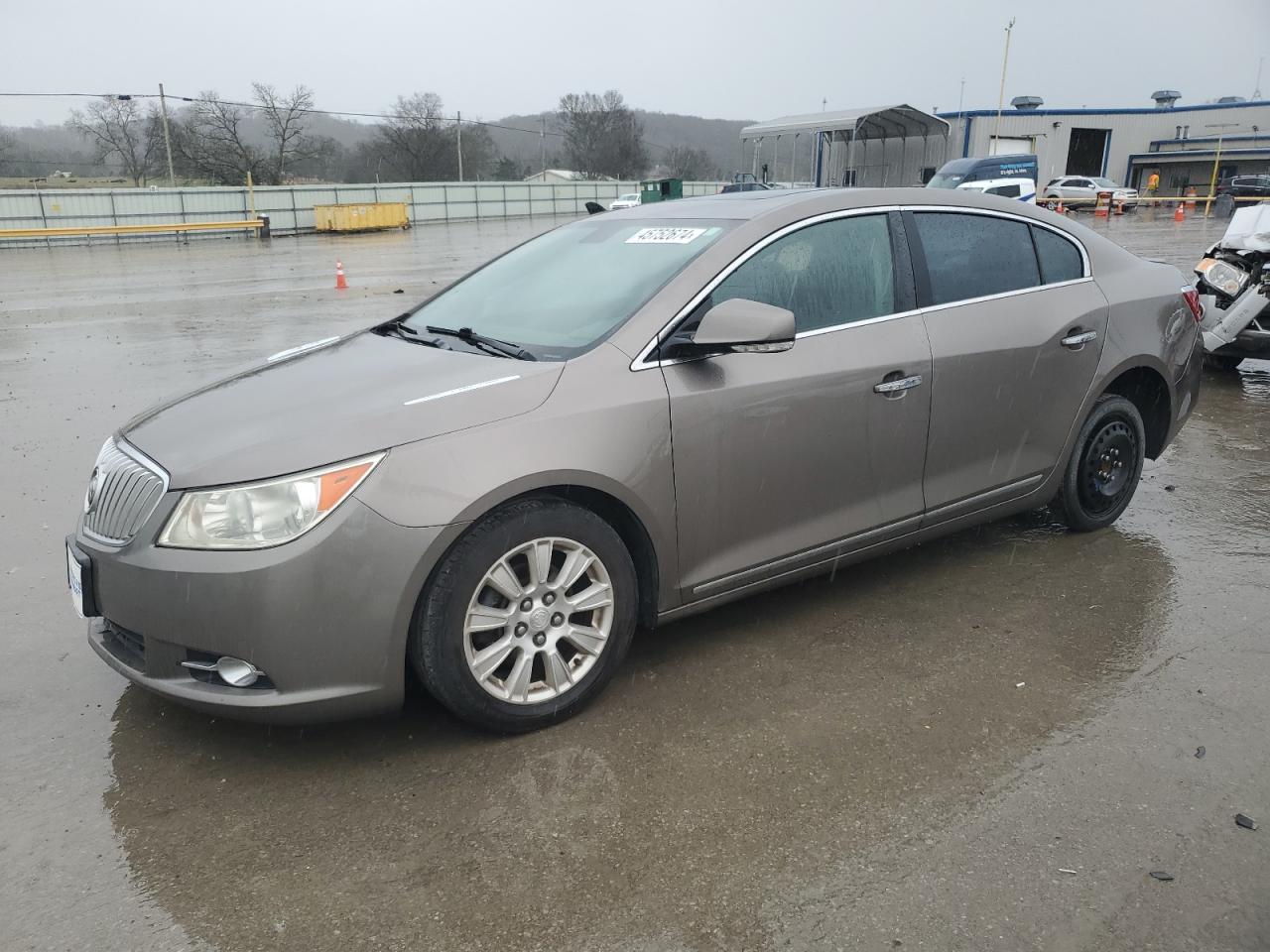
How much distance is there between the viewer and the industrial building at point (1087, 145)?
117 ft

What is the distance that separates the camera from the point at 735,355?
3.38 m

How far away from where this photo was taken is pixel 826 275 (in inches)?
145

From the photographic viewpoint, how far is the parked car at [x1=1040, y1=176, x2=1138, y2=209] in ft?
143

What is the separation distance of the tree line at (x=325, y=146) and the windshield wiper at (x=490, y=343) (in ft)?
177

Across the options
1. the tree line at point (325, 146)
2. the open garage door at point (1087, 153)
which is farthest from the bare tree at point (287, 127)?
the open garage door at point (1087, 153)

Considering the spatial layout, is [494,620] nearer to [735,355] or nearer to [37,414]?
[735,355]

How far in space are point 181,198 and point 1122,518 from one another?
3765 cm

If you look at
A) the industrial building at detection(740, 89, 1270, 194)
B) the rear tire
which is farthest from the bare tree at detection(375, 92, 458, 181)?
the rear tire

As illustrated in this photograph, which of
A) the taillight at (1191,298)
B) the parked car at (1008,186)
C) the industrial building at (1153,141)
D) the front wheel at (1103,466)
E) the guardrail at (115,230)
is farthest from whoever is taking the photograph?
the industrial building at (1153,141)

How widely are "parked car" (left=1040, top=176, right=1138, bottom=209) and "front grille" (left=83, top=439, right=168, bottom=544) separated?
46.5 meters

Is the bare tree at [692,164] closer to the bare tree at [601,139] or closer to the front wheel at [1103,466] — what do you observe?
the bare tree at [601,139]

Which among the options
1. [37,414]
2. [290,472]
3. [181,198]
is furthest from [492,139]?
[290,472]

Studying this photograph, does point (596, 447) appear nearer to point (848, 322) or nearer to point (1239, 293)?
point (848, 322)

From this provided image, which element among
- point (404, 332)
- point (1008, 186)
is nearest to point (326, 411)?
point (404, 332)
